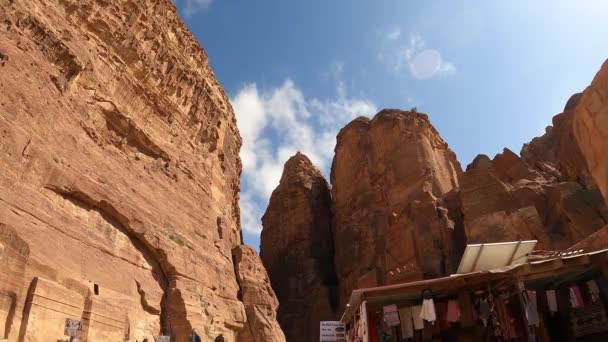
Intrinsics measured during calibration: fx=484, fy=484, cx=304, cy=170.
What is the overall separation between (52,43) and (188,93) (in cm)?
1105

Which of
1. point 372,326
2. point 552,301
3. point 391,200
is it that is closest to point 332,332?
point 372,326

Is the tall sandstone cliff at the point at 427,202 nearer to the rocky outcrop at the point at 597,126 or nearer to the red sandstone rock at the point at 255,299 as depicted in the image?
the rocky outcrop at the point at 597,126

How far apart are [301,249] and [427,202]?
51.8 ft

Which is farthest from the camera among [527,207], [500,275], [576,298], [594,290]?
[527,207]

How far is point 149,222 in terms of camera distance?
2155 centimetres

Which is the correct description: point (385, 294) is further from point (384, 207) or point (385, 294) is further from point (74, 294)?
point (384, 207)

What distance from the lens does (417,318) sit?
40.8 ft

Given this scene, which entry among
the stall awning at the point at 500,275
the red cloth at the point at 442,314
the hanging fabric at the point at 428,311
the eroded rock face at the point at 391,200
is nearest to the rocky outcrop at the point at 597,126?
the stall awning at the point at 500,275

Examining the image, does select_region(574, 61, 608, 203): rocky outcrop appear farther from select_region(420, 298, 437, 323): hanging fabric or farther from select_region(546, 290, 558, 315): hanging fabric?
select_region(420, 298, 437, 323): hanging fabric

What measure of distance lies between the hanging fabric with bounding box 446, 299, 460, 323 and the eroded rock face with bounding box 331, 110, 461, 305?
947 inches

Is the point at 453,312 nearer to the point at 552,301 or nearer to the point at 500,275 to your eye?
the point at 500,275

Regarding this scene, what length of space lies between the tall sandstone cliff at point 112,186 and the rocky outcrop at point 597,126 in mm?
14342

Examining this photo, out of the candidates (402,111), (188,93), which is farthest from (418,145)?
(188,93)

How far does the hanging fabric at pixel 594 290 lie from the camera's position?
425 inches
